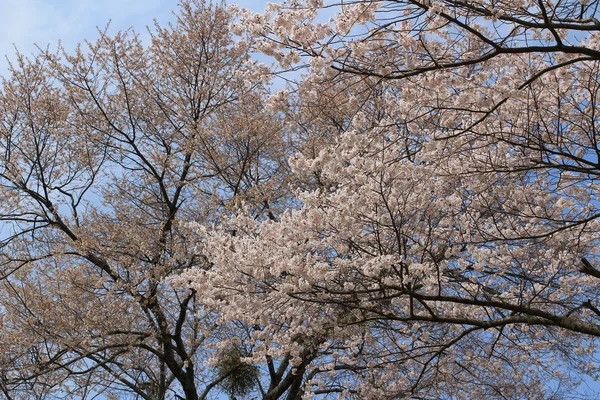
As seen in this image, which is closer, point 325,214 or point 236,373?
point 325,214

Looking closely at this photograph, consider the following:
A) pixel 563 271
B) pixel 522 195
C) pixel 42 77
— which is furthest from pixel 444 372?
pixel 42 77

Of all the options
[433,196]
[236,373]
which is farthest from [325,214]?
[236,373]

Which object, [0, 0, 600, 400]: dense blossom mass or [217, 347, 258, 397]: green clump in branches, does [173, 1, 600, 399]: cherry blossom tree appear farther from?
[217, 347, 258, 397]: green clump in branches

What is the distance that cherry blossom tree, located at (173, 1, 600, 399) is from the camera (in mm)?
4609

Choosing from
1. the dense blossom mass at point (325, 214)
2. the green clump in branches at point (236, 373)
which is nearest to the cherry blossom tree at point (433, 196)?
the dense blossom mass at point (325, 214)

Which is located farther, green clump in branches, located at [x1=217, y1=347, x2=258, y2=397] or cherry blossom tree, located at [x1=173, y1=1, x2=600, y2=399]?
green clump in branches, located at [x1=217, y1=347, x2=258, y2=397]

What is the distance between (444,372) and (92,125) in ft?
24.0

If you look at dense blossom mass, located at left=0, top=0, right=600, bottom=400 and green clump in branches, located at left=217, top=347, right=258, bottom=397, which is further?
green clump in branches, located at left=217, top=347, right=258, bottom=397

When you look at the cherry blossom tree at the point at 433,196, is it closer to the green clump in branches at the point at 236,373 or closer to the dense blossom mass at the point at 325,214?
the dense blossom mass at the point at 325,214

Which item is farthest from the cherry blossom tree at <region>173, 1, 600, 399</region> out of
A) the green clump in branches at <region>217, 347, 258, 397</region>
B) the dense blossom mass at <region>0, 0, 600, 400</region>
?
the green clump in branches at <region>217, 347, 258, 397</region>

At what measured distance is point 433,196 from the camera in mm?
6195

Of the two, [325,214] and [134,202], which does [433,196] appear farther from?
[134,202]

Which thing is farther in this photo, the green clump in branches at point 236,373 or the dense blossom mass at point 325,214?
the green clump in branches at point 236,373

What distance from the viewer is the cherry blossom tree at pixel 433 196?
15.1 ft
